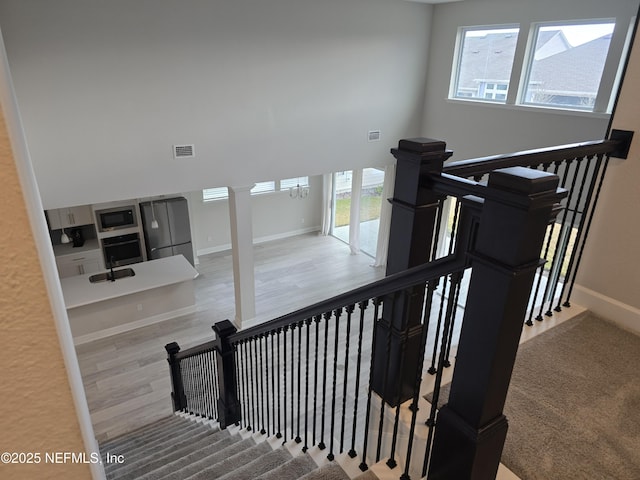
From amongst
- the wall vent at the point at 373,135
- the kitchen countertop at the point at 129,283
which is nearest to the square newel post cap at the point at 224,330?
the kitchen countertop at the point at 129,283

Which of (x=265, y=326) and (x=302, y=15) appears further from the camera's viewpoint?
(x=302, y=15)

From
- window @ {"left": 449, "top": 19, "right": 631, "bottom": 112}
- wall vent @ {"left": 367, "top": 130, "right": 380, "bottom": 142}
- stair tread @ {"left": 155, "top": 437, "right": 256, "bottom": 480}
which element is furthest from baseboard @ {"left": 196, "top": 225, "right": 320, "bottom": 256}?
stair tread @ {"left": 155, "top": 437, "right": 256, "bottom": 480}

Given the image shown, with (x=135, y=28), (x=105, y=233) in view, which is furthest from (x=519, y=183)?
(x=105, y=233)

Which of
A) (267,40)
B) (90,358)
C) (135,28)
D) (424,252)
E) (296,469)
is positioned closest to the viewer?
(424,252)

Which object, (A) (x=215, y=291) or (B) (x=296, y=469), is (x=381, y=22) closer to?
(A) (x=215, y=291)

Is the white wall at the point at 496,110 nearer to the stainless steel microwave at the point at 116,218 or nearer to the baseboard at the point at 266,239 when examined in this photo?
the baseboard at the point at 266,239

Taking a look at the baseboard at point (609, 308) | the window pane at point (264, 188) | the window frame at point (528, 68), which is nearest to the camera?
the baseboard at point (609, 308)

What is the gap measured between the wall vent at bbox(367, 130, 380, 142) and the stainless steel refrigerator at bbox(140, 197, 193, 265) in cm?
411

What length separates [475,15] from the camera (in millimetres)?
6762

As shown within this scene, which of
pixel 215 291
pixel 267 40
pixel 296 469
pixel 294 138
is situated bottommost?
pixel 215 291

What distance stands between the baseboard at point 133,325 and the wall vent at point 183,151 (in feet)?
10.0

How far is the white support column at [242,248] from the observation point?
6426 mm

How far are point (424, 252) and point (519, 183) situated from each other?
2.09ft

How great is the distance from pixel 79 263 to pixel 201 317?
108 inches
